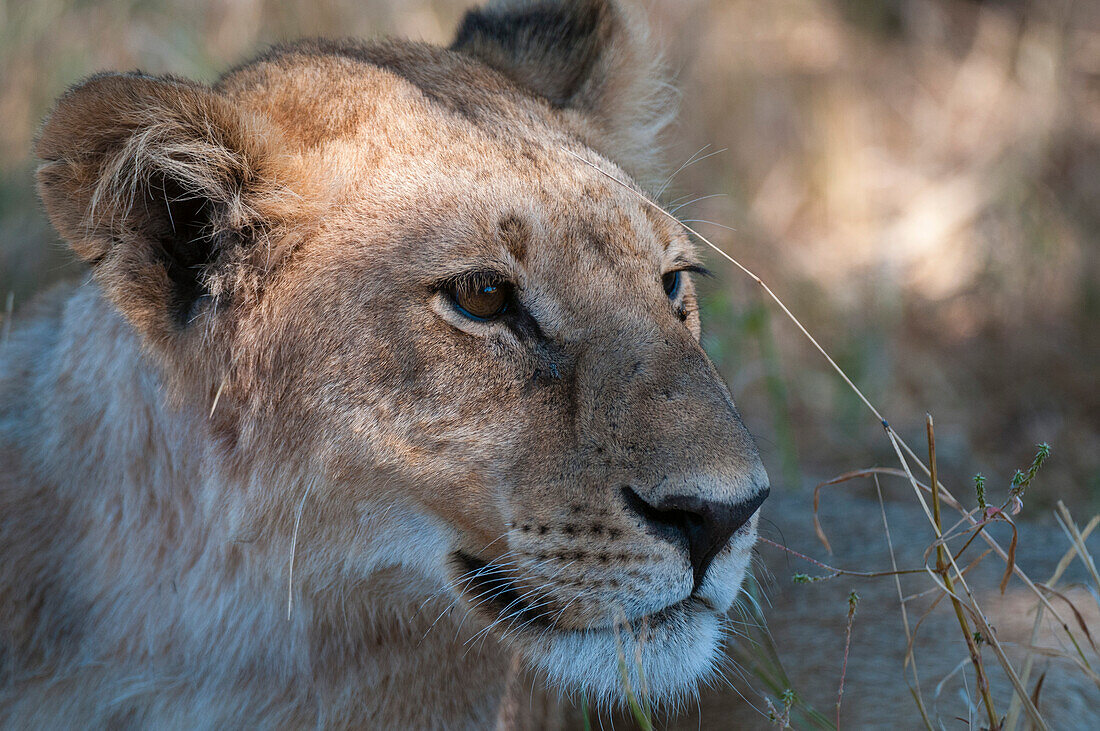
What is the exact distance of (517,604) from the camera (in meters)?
1.99

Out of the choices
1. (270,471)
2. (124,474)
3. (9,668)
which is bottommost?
(9,668)

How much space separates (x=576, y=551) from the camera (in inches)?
72.7

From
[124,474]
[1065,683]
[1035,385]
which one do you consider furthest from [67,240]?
[1035,385]

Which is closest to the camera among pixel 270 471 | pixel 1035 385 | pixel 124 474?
pixel 270 471

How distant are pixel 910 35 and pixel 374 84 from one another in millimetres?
5675

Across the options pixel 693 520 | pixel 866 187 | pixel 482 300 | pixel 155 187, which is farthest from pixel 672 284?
pixel 866 187

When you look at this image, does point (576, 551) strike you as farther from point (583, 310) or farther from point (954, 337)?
point (954, 337)

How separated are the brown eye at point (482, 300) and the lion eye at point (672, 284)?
432mm

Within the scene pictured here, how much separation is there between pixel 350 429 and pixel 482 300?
0.33 m

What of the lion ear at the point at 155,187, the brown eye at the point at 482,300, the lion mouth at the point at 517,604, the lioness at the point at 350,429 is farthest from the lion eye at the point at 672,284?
the lion ear at the point at 155,187

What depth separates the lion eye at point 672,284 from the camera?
2.33m

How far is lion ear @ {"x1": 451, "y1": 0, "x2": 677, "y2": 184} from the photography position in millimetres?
2809

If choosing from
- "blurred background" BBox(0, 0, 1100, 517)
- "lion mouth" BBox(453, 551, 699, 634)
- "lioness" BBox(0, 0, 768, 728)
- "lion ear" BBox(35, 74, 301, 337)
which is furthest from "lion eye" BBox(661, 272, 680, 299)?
"blurred background" BBox(0, 0, 1100, 517)

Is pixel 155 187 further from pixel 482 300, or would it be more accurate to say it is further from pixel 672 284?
pixel 672 284
